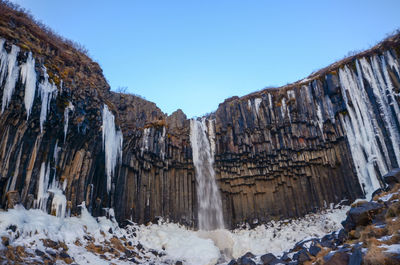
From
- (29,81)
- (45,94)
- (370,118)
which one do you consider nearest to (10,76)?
(29,81)

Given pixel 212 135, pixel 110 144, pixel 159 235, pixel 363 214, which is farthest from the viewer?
pixel 212 135

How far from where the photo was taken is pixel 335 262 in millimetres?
8023

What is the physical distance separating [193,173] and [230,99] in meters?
7.98

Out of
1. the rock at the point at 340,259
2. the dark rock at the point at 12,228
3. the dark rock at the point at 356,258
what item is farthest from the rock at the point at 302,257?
the dark rock at the point at 12,228

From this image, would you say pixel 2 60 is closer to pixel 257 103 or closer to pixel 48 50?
pixel 48 50

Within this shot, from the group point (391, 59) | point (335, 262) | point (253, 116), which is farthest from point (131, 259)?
point (391, 59)

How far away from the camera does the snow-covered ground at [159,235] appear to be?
13.5 m

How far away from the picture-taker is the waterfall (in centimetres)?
2619

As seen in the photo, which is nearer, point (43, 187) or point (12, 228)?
point (12, 228)

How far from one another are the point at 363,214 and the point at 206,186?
17.5 m

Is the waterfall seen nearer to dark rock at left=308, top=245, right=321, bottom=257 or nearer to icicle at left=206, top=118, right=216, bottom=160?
icicle at left=206, top=118, right=216, bottom=160

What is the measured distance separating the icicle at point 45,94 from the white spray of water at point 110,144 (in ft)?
13.7

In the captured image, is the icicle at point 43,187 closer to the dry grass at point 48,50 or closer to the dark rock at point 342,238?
the dry grass at point 48,50

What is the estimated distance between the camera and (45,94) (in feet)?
54.3
